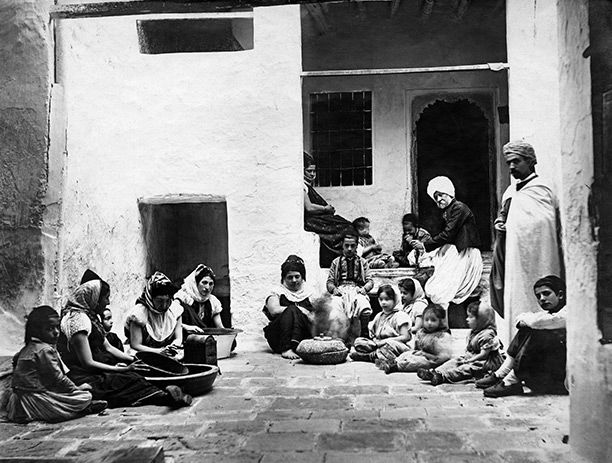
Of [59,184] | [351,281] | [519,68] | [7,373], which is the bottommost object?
[7,373]

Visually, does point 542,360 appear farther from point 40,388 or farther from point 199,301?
point 40,388

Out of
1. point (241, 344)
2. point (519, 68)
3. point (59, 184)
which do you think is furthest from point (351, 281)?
point (59, 184)

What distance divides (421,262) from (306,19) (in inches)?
106

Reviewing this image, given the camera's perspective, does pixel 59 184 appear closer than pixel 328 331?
Yes

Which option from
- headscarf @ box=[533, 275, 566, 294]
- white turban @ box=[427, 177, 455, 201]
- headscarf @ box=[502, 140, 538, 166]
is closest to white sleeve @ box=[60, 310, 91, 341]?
headscarf @ box=[533, 275, 566, 294]

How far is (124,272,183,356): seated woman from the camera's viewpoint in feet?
15.6

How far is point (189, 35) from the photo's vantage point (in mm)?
5711

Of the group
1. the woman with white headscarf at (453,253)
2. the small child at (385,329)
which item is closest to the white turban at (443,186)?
the woman with white headscarf at (453,253)

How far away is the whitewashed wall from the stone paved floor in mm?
1262

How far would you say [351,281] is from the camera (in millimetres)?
5996

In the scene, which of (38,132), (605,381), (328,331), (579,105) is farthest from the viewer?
(328,331)

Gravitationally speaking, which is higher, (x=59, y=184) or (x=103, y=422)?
(x=59, y=184)

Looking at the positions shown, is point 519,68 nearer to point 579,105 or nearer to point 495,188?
point 495,188

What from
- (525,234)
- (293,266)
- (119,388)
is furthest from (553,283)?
(119,388)
